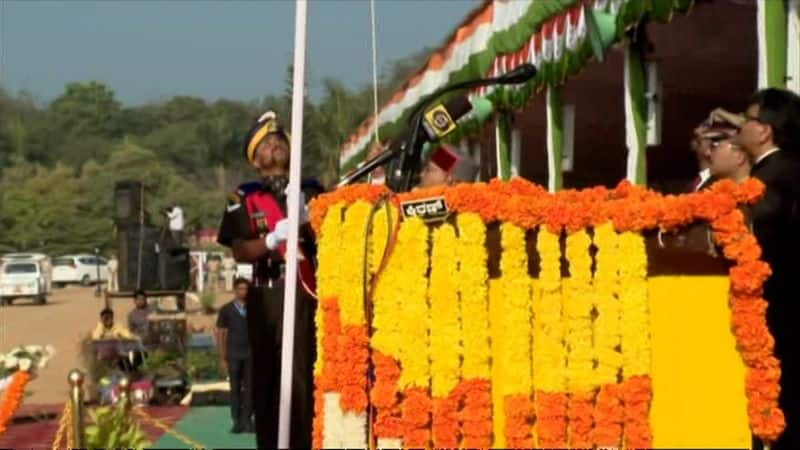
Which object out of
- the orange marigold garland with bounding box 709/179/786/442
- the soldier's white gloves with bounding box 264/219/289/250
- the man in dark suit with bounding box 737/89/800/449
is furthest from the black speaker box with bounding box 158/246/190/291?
the orange marigold garland with bounding box 709/179/786/442

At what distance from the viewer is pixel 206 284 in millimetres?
31594

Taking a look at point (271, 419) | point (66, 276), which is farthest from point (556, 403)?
point (66, 276)

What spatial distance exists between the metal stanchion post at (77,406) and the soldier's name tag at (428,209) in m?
0.83

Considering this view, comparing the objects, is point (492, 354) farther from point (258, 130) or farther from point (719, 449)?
point (258, 130)

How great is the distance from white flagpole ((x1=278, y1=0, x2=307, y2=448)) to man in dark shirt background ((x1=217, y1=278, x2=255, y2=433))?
13.0 feet

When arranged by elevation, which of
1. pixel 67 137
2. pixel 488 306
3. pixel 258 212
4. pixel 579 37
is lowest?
pixel 488 306

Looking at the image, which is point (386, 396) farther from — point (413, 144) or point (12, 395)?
point (12, 395)

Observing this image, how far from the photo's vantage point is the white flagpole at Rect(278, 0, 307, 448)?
9.41 feet

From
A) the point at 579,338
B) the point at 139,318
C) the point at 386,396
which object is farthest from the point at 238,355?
the point at 579,338

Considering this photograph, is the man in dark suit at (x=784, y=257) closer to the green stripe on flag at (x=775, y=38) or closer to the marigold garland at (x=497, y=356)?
the marigold garland at (x=497, y=356)

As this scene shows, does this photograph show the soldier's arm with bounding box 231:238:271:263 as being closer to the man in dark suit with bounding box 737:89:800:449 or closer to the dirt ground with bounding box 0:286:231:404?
the dirt ground with bounding box 0:286:231:404

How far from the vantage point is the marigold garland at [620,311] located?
3.09 m

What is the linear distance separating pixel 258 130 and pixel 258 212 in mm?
Result: 261

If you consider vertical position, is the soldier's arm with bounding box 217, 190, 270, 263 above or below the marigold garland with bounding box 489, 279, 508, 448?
above
